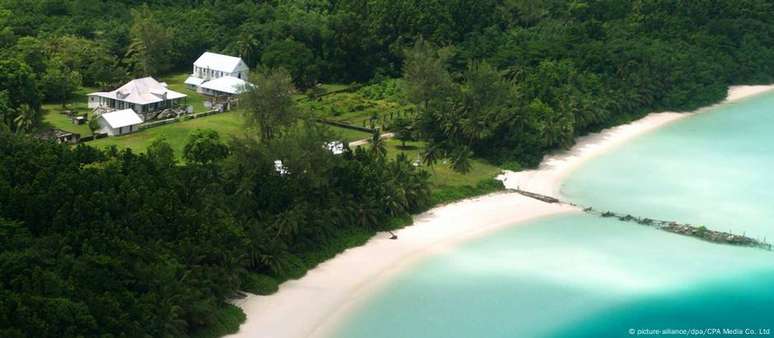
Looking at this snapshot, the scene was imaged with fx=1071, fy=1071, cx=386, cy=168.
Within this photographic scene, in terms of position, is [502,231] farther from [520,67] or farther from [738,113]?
[738,113]

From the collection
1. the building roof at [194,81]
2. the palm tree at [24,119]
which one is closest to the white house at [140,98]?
the building roof at [194,81]

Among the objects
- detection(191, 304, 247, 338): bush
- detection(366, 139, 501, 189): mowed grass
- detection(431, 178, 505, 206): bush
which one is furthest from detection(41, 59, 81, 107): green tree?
detection(191, 304, 247, 338): bush

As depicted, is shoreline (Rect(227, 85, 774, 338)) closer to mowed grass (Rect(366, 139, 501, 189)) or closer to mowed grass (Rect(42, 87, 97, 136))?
mowed grass (Rect(366, 139, 501, 189))

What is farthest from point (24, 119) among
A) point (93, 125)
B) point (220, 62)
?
point (220, 62)

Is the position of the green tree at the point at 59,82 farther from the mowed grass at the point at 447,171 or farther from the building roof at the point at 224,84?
the mowed grass at the point at 447,171

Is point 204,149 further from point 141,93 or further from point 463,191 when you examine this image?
point 141,93

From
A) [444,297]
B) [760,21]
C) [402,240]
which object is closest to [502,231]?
[402,240]
